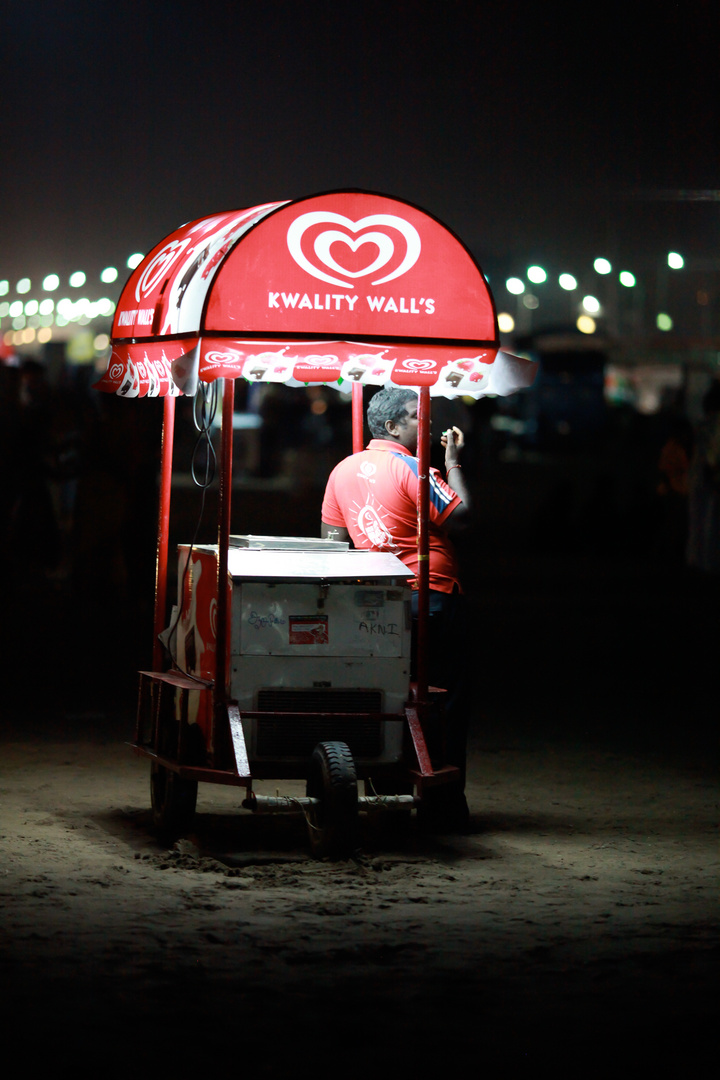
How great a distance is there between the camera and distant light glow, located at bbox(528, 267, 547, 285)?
14016 mm

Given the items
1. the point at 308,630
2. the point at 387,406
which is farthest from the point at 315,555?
the point at 387,406

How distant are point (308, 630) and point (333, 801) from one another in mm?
743

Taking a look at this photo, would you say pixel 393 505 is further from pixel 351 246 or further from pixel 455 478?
pixel 351 246

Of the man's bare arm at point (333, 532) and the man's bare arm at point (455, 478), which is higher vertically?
the man's bare arm at point (455, 478)

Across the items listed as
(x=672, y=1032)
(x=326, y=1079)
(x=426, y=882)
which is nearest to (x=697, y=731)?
(x=426, y=882)

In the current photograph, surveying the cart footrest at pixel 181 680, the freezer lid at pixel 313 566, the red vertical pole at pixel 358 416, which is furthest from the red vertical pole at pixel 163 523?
the red vertical pole at pixel 358 416

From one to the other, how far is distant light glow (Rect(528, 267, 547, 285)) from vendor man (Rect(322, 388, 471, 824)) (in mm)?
7263

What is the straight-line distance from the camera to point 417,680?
6.75 m

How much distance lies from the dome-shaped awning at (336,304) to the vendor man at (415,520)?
0.50m

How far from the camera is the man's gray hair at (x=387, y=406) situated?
23.3ft

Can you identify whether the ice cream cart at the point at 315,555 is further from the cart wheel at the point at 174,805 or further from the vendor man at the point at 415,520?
the vendor man at the point at 415,520

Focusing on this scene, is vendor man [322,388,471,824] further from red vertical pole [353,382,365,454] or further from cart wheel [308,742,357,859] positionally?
cart wheel [308,742,357,859]

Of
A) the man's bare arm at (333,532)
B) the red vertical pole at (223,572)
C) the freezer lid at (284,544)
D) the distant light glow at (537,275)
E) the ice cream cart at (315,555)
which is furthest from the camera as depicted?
the distant light glow at (537,275)

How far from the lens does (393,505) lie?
697cm
